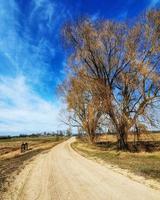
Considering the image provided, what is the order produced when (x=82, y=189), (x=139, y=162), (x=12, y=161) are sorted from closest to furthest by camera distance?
(x=82, y=189) → (x=139, y=162) → (x=12, y=161)

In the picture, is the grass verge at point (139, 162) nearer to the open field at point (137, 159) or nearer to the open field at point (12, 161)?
the open field at point (137, 159)

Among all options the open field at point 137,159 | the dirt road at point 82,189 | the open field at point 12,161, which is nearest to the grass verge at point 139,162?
the open field at point 137,159

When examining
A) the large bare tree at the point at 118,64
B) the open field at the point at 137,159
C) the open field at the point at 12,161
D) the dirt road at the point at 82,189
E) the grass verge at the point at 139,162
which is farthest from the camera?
the large bare tree at the point at 118,64

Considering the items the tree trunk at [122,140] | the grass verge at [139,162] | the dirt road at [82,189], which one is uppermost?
the tree trunk at [122,140]

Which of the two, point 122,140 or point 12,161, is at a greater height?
point 122,140

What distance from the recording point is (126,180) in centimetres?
885

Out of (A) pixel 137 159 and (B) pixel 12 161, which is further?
(B) pixel 12 161

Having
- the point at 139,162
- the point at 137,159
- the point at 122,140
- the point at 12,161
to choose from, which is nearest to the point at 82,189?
the point at 139,162

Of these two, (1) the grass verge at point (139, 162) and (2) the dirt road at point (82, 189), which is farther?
(1) the grass verge at point (139, 162)

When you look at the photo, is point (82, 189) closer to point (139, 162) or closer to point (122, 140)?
point (139, 162)

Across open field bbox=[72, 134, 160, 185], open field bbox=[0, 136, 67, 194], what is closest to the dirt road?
open field bbox=[0, 136, 67, 194]

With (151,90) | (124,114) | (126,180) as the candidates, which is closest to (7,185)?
(126,180)

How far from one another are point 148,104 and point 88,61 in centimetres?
709

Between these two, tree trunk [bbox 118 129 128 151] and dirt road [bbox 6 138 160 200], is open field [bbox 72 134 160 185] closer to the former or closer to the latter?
tree trunk [bbox 118 129 128 151]
